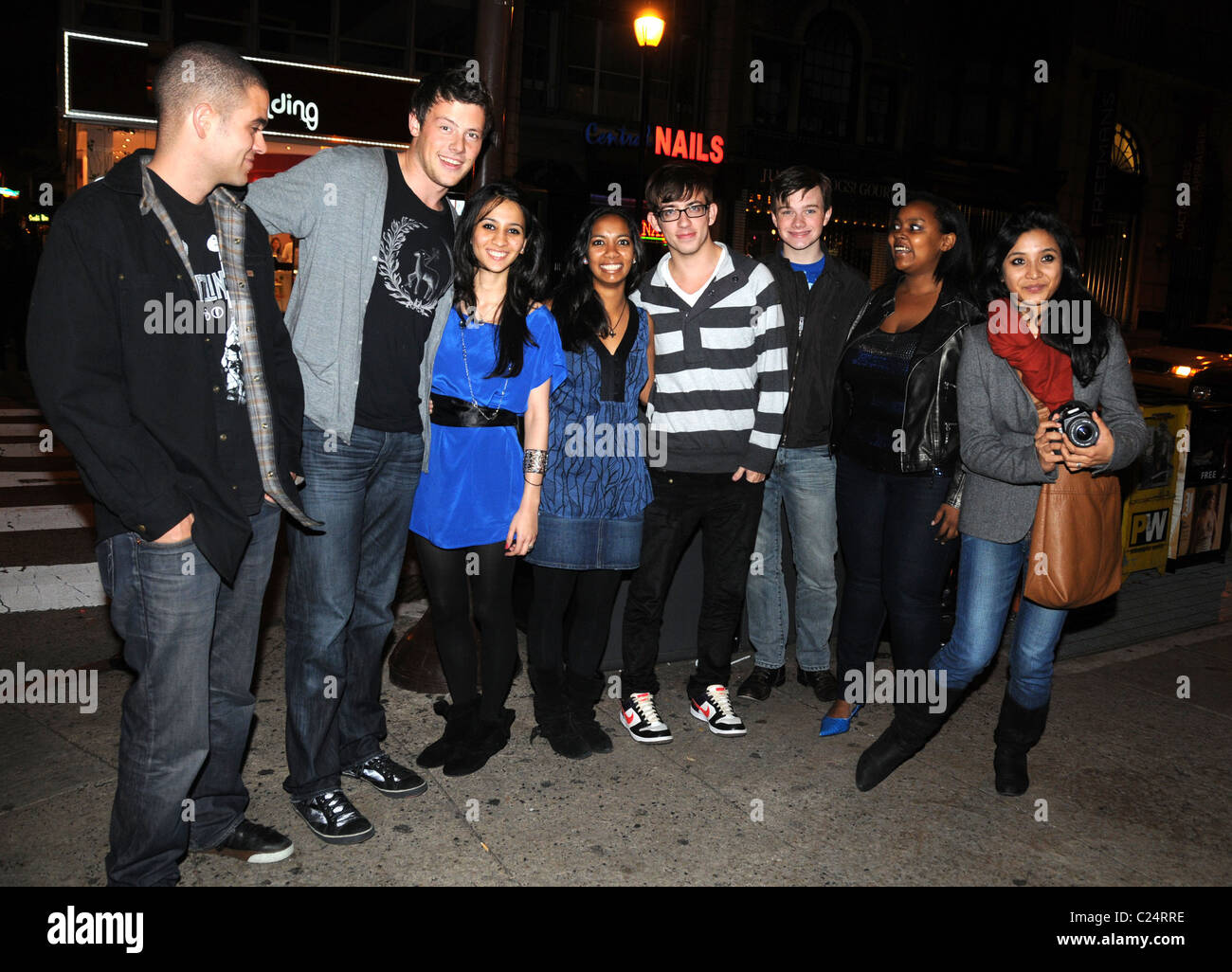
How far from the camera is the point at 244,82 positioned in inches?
104

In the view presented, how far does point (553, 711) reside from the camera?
402 centimetres

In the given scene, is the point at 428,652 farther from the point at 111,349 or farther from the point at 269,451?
the point at 111,349

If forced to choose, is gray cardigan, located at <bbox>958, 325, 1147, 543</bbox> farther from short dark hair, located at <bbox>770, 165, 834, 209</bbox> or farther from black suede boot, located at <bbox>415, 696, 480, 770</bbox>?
black suede boot, located at <bbox>415, 696, 480, 770</bbox>

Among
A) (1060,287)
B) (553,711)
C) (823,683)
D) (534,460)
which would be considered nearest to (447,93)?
(534,460)

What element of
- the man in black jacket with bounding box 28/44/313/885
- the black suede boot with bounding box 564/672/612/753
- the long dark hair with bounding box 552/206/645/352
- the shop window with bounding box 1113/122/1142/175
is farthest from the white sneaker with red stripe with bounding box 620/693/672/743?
the shop window with bounding box 1113/122/1142/175

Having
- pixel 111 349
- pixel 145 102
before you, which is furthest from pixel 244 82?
pixel 145 102

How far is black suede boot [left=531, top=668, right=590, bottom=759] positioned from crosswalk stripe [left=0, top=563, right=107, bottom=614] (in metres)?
3.00

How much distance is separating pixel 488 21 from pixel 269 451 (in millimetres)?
→ 2541

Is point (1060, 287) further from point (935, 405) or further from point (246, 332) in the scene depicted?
point (246, 332)

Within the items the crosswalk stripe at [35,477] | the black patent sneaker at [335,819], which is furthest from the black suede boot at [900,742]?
the crosswalk stripe at [35,477]

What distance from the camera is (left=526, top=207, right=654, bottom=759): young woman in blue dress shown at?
388 cm

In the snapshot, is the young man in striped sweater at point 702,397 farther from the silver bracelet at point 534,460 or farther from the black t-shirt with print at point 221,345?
the black t-shirt with print at point 221,345

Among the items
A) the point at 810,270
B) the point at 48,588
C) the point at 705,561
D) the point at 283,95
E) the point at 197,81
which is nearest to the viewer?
the point at 197,81

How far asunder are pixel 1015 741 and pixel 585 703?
5.79 ft
